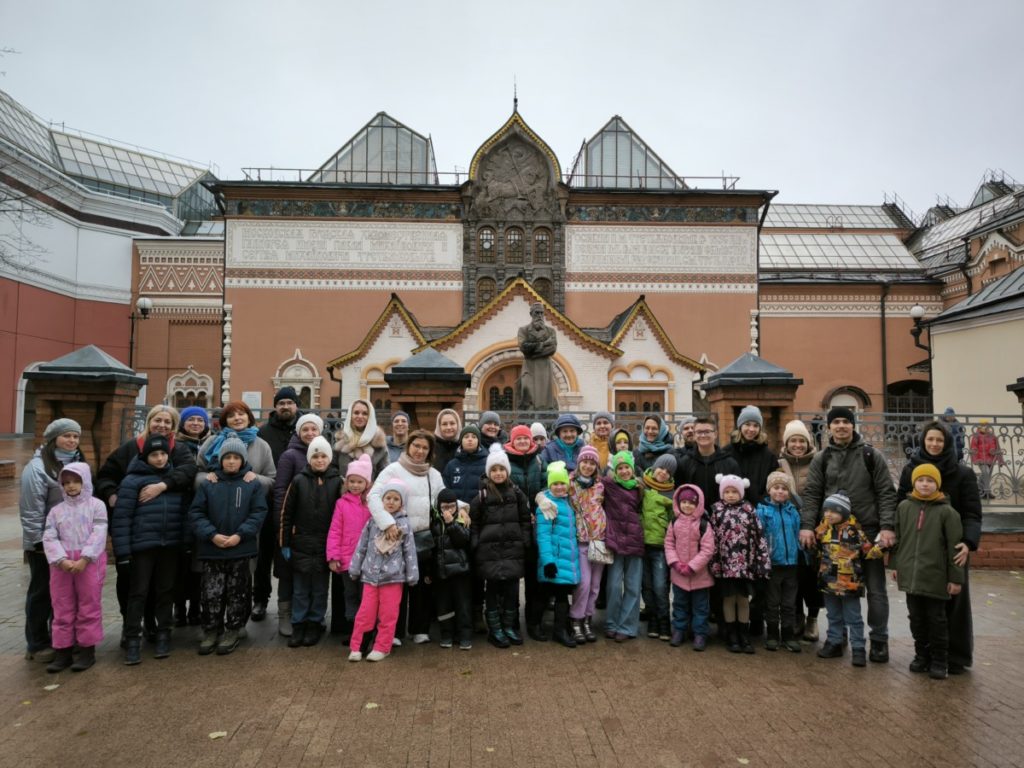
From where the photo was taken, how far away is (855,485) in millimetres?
5031

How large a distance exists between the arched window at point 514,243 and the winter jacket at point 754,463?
1919cm

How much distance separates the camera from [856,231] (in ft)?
119

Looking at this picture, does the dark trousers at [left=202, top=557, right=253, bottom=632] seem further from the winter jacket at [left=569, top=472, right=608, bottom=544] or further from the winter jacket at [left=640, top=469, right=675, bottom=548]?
the winter jacket at [left=640, top=469, right=675, bottom=548]

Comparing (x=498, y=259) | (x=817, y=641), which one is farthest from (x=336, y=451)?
(x=498, y=259)

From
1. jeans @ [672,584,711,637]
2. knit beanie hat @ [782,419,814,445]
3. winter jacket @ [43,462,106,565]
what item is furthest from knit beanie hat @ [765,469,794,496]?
winter jacket @ [43,462,106,565]

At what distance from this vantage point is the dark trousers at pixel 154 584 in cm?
492

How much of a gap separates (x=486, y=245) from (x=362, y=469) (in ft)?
64.9

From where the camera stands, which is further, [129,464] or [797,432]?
[797,432]

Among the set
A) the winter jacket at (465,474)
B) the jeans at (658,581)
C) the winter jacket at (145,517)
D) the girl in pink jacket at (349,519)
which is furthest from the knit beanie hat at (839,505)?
the winter jacket at (145,517)

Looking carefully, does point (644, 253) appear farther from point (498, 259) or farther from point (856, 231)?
point (856, 231)

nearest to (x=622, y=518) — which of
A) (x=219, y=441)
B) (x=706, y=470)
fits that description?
(x=706, y=470)

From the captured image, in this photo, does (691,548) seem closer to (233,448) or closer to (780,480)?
(780,480)

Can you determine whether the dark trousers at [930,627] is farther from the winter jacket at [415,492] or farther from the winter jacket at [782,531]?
the winter jacket at [415,492]

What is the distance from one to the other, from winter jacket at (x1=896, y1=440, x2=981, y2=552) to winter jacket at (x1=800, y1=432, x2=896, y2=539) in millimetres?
188
